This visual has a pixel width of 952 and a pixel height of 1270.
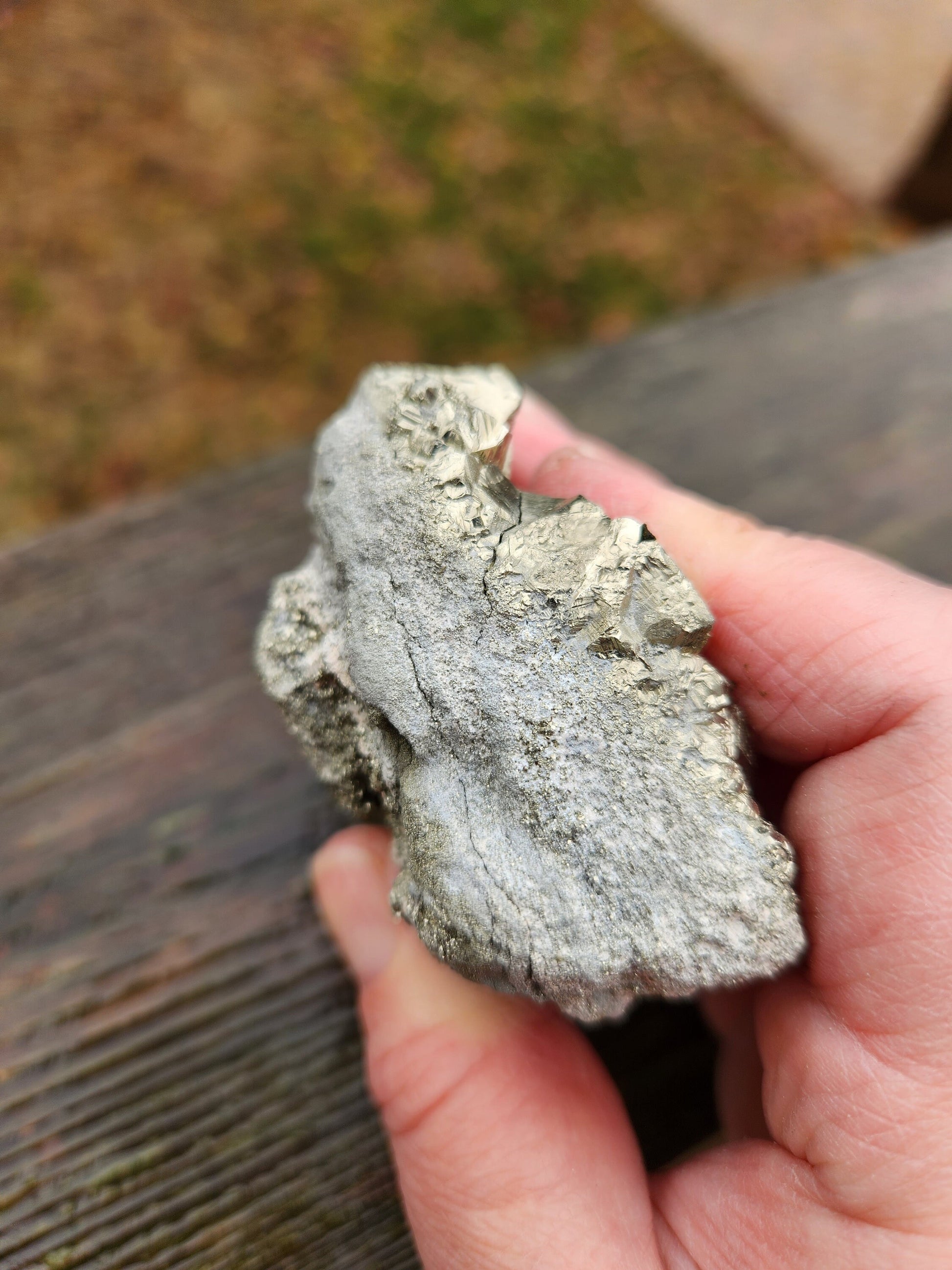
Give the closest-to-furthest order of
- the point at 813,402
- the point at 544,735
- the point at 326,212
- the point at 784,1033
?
the point at 544,735 < the point at 784,1033 < the point at 813,402 < the point at 326,212

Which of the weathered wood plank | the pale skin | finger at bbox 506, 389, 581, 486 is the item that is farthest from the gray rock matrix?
the weathered wood plank

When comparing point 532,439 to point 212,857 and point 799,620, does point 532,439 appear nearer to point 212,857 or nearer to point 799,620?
point 799,620

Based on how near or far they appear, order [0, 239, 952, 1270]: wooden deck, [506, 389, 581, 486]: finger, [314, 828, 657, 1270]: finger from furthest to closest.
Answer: [506, 389, 581, 486]: finger < [0, 239, 952, 1270]: wooden deck < [314, 828, 657, 1270]: finger

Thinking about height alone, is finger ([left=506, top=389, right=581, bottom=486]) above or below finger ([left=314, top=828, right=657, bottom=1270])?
above

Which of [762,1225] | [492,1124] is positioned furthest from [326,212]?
[762,1225]

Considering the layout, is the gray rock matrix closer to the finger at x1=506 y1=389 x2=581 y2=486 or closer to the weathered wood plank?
the finger at x1=506 y1=389 x2=581 y2=486

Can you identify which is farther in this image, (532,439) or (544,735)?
(532,439)

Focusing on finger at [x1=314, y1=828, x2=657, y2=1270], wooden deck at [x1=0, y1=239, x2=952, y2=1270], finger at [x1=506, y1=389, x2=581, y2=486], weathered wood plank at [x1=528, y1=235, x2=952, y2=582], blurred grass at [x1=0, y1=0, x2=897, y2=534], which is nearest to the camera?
finger at [x1=314, y1=828, x2=657, y2=1270]

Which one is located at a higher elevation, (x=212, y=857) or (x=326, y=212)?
(x=326, y=212)

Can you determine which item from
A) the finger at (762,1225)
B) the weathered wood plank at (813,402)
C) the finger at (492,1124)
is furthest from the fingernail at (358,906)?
the weathered wood plank at (813,402)
